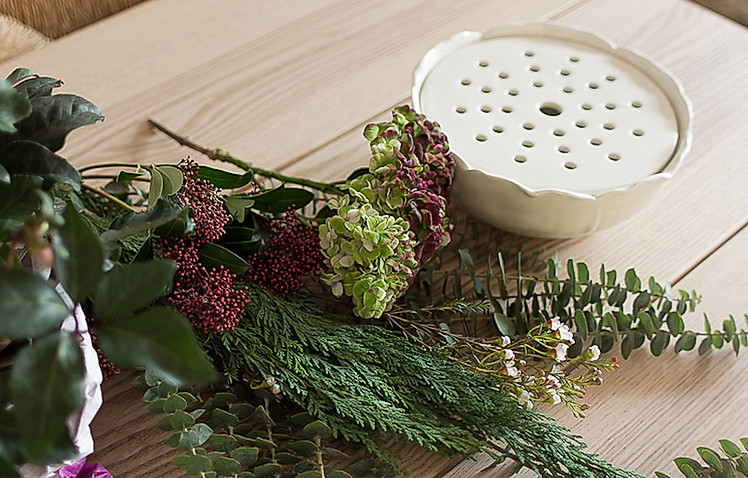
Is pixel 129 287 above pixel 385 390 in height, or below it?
above

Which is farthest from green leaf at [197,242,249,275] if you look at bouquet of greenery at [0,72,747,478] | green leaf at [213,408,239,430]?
green leaf at [213,408,239,430]

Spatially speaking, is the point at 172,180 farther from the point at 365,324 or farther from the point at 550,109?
the point at 550,109

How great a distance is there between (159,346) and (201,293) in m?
0.32

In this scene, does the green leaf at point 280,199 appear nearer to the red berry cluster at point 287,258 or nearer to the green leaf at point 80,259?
the red berry cluster at point 287,258

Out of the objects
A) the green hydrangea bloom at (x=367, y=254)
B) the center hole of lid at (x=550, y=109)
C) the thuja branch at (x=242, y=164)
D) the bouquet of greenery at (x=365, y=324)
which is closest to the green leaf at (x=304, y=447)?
the bouquet of greenery at (x=365, y=324)

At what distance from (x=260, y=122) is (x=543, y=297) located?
0.36 m

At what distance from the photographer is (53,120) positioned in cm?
47

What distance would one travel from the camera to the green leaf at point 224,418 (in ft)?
1.87

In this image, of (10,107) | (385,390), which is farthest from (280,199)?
(10,107)

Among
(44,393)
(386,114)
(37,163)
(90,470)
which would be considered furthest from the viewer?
(386,114)

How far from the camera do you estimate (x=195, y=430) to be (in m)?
0.54

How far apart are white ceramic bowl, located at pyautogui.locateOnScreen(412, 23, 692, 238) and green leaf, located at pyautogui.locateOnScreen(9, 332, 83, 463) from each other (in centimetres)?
47

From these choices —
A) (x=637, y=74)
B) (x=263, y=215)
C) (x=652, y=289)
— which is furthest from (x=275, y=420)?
(x=637, y=74)

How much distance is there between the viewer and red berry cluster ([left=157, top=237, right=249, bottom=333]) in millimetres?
575
